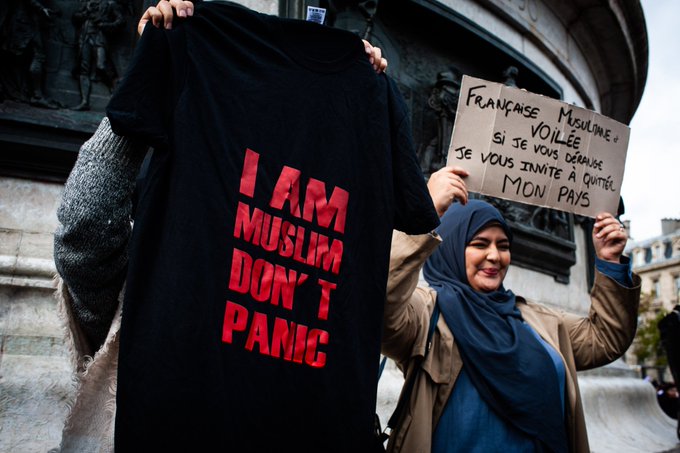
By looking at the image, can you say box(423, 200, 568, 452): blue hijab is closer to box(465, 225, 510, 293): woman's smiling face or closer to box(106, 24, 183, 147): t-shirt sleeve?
box(465, 225, 510, 293): woman's smiling face

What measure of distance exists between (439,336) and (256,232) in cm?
93

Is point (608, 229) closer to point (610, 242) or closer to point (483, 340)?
point (610, 242)

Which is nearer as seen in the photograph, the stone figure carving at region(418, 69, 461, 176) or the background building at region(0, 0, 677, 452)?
the background building at region(0, 0, 677, 452)

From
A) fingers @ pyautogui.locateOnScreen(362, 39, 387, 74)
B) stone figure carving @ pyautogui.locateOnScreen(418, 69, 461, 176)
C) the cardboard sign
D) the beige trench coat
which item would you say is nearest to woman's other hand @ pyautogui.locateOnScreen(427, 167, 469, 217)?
the beige trench coat

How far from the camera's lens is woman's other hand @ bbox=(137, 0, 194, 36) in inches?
54.6

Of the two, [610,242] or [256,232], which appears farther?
[610,242]

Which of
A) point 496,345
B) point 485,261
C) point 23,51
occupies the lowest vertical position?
point 496,345

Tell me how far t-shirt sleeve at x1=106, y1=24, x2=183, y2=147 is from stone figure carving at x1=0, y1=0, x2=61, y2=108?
2207 mm

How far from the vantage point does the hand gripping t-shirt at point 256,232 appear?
1259 mm

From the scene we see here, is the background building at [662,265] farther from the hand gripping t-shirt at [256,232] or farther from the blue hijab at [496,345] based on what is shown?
the hand gripping t-shirt at [256,232]

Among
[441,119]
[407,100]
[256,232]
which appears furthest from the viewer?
[441,119]

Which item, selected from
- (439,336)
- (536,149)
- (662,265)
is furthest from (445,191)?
(662,265)

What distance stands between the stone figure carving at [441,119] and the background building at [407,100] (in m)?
0.01

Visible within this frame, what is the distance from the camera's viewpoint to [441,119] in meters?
4.88
